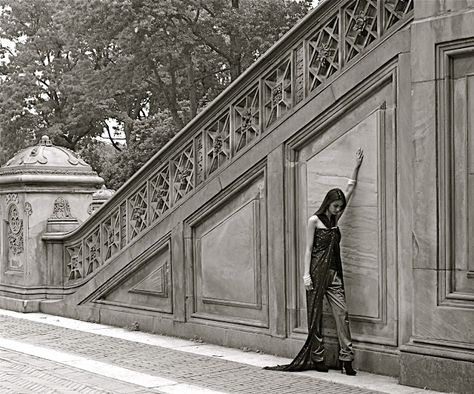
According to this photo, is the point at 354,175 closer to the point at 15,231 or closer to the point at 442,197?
the point at 442,197

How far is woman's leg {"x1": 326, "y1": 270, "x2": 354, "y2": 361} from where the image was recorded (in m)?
8.63

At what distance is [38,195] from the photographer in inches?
591

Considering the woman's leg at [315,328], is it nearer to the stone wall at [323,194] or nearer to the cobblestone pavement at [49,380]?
the stone wall at [323,194]

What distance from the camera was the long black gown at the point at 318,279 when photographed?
8.80 meters

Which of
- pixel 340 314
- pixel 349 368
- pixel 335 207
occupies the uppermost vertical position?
pixel 335 207

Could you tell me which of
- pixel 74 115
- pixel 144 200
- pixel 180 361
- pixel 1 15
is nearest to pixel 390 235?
pixel 180 361

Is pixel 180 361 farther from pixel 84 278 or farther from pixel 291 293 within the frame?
pixel 84 278

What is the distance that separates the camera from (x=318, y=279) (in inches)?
348

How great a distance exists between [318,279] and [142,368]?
7.14 ft

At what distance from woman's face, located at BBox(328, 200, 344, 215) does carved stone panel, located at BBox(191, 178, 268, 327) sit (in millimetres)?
1500

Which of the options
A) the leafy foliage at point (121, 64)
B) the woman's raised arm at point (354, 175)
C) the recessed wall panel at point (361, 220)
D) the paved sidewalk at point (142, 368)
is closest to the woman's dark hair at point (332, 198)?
the woman's raised arm at point (354, 175)

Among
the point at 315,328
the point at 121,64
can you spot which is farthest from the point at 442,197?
the point at 121,64

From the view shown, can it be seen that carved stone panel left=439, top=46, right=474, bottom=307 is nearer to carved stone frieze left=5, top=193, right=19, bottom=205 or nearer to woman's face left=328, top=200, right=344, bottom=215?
woman's face left=328, top=200, right=344, bottom=215

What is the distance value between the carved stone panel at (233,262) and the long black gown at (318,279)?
51.6 inches
